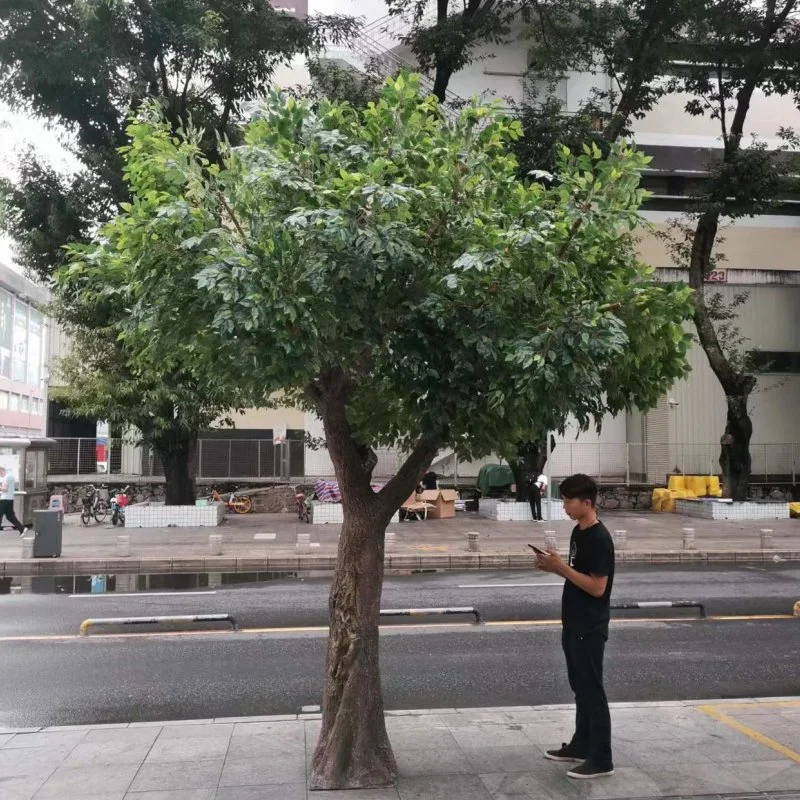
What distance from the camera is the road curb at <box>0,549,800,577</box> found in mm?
14711

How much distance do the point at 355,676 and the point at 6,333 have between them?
36027 millimetres

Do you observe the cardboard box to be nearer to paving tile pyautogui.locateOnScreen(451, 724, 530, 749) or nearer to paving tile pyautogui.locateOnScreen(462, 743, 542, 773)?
paving tile pyautogui.locateOnScreen(451, 724, 530, 749)

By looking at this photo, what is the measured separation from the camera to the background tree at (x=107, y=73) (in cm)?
1652

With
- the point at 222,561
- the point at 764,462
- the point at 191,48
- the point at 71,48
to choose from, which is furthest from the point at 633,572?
the point at 764,462

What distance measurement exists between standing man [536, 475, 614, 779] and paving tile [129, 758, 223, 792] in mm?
2118

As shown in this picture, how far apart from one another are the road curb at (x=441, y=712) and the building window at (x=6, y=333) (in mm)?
33494

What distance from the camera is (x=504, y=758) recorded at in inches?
198

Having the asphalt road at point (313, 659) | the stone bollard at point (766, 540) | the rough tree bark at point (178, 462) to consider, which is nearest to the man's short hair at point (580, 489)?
the asphalt road at point (313, 659)

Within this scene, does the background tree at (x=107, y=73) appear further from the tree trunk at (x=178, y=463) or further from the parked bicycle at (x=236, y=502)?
the parked bicycle at (x=236, y=502)

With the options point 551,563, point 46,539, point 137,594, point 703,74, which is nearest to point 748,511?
point 703,74

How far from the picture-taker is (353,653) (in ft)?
15.4

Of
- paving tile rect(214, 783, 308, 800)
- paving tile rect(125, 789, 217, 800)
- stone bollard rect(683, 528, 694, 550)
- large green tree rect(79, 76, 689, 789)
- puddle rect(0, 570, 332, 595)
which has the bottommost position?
puddle rect(0, 570, 332, 595)

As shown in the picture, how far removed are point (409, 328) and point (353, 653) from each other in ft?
6.26

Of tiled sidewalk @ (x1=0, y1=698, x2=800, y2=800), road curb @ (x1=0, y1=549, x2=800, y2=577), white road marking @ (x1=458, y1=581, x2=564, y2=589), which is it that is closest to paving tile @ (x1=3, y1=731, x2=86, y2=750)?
tiled sidewalk @ (x1=0, y1=698, x2=800, y2=800)
